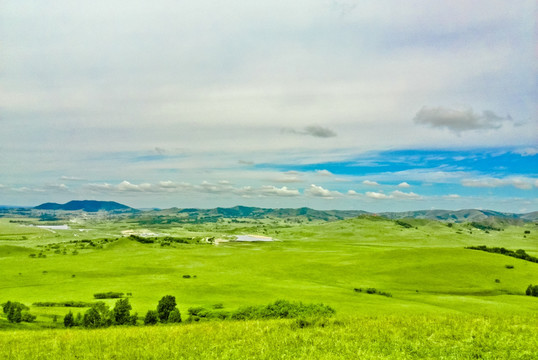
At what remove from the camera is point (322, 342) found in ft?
46.7

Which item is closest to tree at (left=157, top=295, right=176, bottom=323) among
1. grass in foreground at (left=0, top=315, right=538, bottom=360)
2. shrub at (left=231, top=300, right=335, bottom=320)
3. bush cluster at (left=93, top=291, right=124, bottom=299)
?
shrub at (left=231, top=300, right=335, bottom=320)

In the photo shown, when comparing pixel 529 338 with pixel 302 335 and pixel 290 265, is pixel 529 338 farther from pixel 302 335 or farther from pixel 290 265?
pixel 290 265

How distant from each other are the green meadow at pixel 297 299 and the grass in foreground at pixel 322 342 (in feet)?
0.19

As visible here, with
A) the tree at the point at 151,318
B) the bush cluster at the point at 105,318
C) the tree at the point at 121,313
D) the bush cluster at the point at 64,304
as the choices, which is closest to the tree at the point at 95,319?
the bush cluster at the point at 105,318

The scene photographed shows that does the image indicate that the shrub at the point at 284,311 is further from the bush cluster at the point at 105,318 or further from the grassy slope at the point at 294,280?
the grassy slope at the point at 294,280

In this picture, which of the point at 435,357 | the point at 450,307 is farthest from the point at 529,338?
the point at 450,307

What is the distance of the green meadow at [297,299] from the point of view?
1405cm

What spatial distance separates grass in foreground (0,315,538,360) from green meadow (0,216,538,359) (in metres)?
0.06

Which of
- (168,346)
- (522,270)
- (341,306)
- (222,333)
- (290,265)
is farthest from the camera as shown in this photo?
(290,265)

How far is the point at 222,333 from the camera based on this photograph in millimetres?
17359

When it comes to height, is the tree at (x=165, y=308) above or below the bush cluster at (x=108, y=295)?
above

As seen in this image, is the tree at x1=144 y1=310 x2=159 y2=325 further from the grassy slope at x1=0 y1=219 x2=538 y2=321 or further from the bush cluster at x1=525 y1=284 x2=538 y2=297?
the bush cluster at x1=525 y1=284 x2=538 y2=297

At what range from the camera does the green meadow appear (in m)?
14.1

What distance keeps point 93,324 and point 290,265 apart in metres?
116
